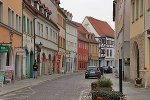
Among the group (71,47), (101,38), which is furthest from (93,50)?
(71,47)

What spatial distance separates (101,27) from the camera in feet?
357

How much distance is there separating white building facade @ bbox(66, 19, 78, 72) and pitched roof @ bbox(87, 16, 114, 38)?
2318cm

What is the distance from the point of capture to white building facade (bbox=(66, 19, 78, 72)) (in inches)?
2864

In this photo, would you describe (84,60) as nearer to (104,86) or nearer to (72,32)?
(72,32)

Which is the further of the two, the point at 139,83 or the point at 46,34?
the point at 46,34

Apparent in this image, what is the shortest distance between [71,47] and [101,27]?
110 feet

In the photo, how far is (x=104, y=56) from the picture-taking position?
350ft

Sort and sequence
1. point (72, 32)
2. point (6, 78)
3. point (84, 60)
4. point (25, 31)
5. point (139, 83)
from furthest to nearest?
point (84, 60)
point (72, 32)
point (25, 31)
point (6, 78)
point (139, 83)

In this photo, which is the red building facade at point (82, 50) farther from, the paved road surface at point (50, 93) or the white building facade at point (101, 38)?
the paved road surface at point (50, 93)

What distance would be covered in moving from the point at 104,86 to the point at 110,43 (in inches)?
3610

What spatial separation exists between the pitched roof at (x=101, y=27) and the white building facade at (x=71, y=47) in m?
23.2

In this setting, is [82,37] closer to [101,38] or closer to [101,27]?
[101,38]

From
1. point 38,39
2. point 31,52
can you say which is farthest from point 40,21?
point 31,52

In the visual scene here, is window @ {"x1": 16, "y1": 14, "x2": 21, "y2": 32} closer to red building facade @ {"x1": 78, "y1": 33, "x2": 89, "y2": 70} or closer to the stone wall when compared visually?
the stone wall
